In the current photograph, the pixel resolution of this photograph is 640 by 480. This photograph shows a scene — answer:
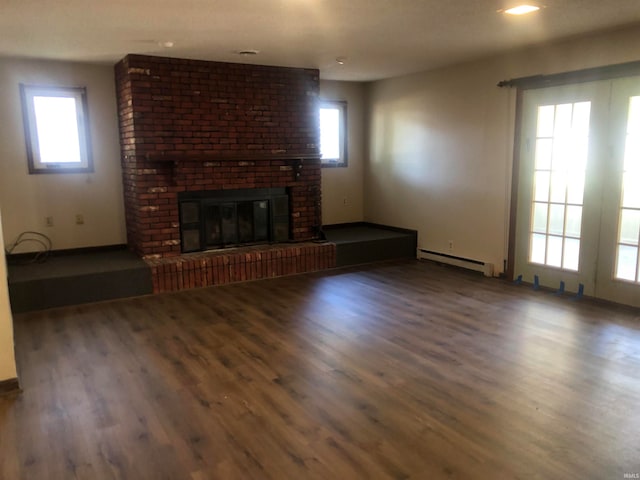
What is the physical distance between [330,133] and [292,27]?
3.05m

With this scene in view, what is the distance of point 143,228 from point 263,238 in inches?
53.4

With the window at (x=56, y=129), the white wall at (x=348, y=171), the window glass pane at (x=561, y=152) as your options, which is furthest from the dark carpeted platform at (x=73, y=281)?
the window glass pane at (x=561, y=152)

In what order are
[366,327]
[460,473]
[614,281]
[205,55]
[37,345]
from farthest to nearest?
[205,55] → [614,281] → [366,327] → [37,345] → [460,473]

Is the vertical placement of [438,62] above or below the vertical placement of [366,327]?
above

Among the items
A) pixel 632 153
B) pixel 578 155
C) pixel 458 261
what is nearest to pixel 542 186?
pixel 578 155

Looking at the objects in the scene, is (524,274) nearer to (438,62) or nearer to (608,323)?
(608,323)

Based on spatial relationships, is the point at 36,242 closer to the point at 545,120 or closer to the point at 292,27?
the point at 292,27

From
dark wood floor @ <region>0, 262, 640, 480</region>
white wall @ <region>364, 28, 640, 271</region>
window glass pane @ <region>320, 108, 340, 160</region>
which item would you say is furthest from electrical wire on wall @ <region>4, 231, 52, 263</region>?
white wall @ <region>364, 28, 640, 271</region>

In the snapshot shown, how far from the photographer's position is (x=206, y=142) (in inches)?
208

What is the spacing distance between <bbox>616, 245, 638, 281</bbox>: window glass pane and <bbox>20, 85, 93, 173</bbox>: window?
5.31 m

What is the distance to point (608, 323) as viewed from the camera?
382cm

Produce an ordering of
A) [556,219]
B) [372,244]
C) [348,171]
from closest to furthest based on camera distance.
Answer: [556,219] → [372,244] → [348,171]

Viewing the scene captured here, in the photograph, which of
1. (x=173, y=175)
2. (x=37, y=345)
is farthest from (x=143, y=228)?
(x=37, y=345)

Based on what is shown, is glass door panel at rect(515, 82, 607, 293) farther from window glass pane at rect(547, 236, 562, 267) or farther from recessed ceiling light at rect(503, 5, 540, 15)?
recessed ceiling light at rect(503, 5, 540, 15)
